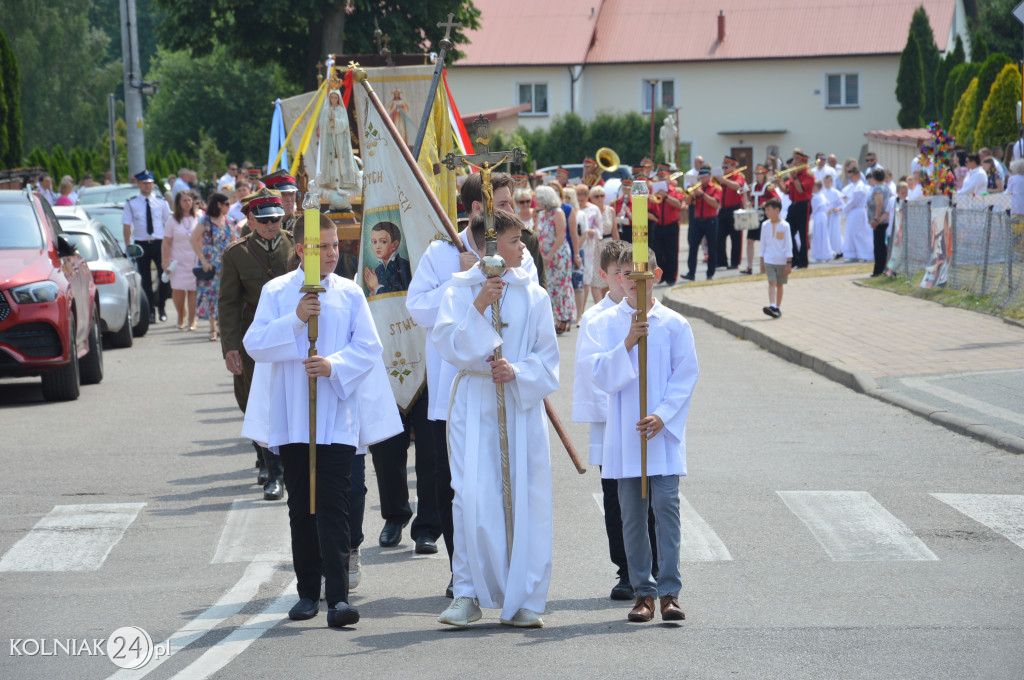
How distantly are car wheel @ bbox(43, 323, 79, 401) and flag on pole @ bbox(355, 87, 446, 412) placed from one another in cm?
618

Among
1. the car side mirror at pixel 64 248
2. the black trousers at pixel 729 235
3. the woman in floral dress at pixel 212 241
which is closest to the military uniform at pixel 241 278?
the car side mirror at pixel 64 248

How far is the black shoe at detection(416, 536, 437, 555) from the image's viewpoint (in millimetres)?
8016

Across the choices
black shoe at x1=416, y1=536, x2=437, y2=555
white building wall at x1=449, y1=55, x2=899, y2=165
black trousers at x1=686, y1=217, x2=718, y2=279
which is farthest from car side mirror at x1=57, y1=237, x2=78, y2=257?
white building wall at x1=449, y1=55, x2=899, y2=165

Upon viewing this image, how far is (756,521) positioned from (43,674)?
437 centimetres

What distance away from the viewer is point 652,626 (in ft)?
21.1

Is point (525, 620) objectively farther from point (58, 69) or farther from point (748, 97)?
point (58, 69)

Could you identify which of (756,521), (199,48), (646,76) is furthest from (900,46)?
(756,521)

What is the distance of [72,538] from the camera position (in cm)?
845

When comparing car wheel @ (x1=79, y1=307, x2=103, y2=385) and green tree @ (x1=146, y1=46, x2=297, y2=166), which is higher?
green tree @ (x1=146, y1=46, x2=297, y2=166)

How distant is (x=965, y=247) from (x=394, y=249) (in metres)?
12.6

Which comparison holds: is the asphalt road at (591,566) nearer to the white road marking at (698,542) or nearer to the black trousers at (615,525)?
the white road marking at (698,542)

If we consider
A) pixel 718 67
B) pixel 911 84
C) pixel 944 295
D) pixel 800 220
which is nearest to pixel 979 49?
pixel 911 84

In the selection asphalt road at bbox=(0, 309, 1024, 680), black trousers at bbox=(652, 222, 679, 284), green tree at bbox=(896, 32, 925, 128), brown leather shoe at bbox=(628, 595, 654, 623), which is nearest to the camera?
asphalt road at bbox=(0, 309, 1024, 680)

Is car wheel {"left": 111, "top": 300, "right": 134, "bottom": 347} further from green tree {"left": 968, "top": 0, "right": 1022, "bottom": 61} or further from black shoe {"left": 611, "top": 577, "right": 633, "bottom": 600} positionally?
Result: green tree {"left": 968, "top": 0, "right": 1022, "bottom": 61}
